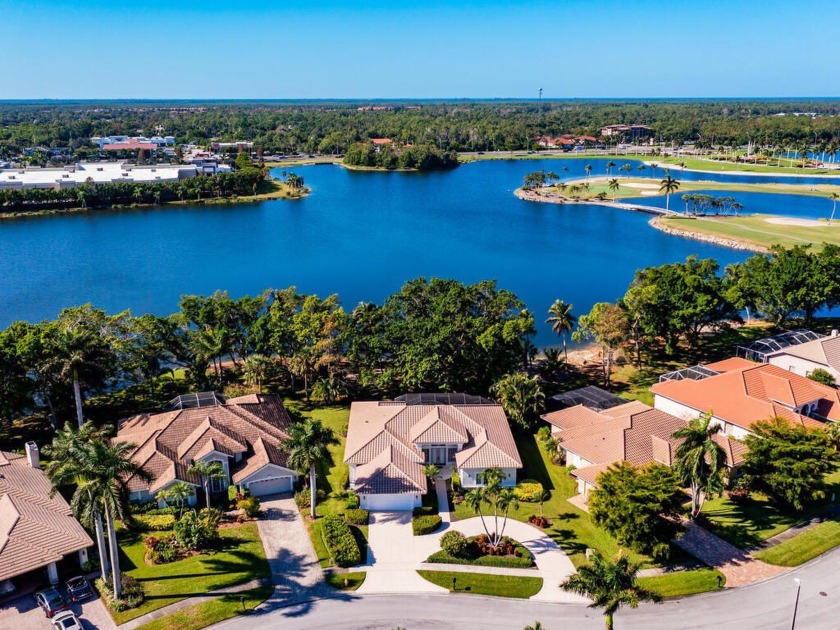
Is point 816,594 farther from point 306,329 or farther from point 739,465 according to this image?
point 306,329

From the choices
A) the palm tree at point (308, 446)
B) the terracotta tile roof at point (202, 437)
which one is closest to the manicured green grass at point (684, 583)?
the palm tree at point (308, 446)

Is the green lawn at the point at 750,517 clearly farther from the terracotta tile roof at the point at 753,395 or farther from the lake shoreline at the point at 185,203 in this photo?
the lake shoreline at the point at 185,203

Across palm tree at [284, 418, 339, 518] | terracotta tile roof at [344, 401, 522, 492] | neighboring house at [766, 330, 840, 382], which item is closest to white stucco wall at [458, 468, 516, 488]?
terracotta tile roof at [344, 401, 522, 492]

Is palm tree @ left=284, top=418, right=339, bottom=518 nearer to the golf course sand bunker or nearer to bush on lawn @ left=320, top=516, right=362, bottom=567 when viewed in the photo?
bush on lawn @ left=320, top=516, right=362, bottom=567

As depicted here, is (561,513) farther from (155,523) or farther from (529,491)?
(155,523)

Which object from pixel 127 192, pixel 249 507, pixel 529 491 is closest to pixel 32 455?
pixel 249 507

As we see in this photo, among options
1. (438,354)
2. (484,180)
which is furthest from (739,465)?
(484,180)

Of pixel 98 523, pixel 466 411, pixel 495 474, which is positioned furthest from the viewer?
pixel 466 411
